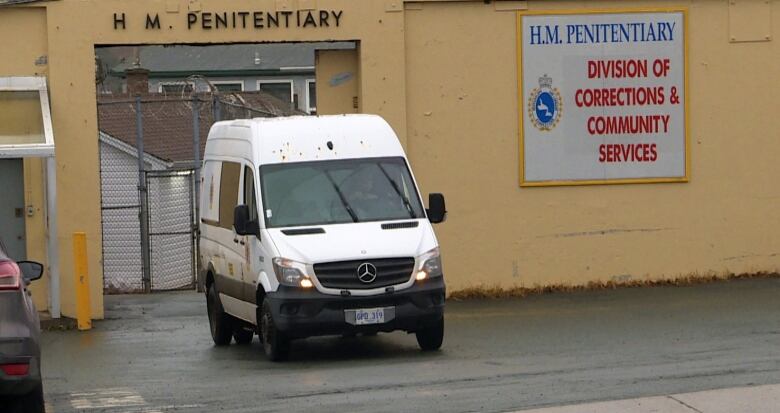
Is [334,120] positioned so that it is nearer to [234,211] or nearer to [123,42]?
[234,211]

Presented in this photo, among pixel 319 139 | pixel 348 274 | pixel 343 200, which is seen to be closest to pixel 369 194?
pixel 343 200

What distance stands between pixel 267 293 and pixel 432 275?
61.4 inches

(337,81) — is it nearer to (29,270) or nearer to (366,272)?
(366,272)

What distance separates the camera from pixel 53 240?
18.5m

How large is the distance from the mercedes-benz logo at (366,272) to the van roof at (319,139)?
1647 mm

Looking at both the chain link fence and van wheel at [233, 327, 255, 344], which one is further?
the chain link fence

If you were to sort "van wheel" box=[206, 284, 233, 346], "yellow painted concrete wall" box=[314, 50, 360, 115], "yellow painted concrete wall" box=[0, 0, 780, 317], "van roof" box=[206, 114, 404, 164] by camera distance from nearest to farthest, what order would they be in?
1. "van roof" box=[206, 114, 404, 164]
2. "van wheel" box=[206, 284, 233, 346]
3. "yellow painted concrete wall" box=[0, 0, 780, 317]
4. "yellow painted concrete wall" box=[314, 50, 360, 115]

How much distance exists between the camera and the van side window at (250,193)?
14.6 metres

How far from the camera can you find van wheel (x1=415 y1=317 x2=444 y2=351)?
14.0 m

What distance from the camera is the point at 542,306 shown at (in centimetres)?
1877

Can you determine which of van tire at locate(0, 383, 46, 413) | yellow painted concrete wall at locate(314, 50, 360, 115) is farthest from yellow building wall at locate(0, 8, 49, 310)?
van tire at locate(0, 383, 46, 413)

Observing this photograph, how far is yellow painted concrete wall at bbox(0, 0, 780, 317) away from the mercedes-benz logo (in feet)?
20.3

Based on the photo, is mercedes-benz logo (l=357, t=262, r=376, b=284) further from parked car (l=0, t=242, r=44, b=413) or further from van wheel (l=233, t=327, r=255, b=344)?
parked car (l=0, t=242, r=44, b=413)

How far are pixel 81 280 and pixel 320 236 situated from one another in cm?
526
